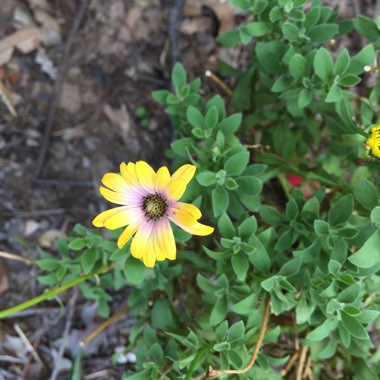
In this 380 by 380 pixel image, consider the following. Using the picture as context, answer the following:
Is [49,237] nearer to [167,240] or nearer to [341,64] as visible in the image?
[167,240]

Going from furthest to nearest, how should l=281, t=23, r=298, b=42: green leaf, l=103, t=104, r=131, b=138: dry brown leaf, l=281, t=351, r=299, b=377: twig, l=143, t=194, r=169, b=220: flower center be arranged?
l=103, t=104, r=131, b=138: dry brown leaf → l=281, t=351, r=299, b=377: twig → l=281, t=23, r=298, b=42: green leaf → l=143, t=194, r=169, b=220: flower center

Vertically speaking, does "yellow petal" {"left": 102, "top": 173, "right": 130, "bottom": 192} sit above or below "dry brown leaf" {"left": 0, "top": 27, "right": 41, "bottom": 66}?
above

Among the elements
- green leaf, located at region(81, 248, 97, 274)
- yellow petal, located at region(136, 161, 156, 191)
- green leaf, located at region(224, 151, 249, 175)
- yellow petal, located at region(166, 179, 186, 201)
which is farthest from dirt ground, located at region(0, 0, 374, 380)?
yellow petal, located at region(166, 179, 186, 201)

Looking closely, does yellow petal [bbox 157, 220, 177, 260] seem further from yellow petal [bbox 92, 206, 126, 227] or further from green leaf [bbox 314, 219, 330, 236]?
green leaf [bbox 314, 219, 330, 236]

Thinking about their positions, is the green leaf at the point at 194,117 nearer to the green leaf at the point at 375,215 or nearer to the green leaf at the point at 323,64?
the green leaf at the point at 323,64

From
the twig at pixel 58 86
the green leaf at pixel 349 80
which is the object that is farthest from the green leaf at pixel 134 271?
the twig at pixel 58 86

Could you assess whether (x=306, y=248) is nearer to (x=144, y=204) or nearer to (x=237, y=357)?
(x=237, y=357)
